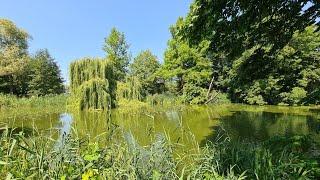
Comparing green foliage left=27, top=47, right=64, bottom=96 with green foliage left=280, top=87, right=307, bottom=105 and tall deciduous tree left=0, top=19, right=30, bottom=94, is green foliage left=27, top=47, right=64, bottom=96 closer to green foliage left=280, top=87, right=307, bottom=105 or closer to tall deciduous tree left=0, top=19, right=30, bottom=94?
tall deciduous tree left=0, top=19, right=30, bottom=94

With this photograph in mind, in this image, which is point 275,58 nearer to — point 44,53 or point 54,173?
point 54,173

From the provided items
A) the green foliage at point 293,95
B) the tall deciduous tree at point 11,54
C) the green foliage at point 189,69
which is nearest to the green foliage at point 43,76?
the tall deciduous tree at point 11,54

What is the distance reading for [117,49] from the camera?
3328 centimetres

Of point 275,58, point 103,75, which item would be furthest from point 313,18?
point 103,75

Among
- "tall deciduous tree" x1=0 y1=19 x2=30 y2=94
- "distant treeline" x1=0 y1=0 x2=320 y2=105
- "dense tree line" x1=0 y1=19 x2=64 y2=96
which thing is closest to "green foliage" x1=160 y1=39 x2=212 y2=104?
"distant treeline" x1=0 y1=0 x2=320 y2=105

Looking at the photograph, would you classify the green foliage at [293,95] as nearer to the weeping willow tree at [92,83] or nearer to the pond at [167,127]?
the pond at [167,127]

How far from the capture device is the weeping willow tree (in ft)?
58.4

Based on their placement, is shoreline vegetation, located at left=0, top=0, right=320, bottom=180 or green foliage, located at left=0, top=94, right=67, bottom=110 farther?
green foliage, located at left=0, top=94, right=67, bottom=110

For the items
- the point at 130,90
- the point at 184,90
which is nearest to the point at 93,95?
the point at 130,90

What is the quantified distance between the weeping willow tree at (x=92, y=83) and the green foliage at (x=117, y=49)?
41.9 ft

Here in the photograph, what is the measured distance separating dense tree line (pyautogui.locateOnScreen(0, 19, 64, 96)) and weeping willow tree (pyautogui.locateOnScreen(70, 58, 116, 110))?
32.3ft

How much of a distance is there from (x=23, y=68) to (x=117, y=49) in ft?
29.9

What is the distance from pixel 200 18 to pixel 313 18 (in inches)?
76.5

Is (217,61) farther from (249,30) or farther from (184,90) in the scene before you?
(249,30)
